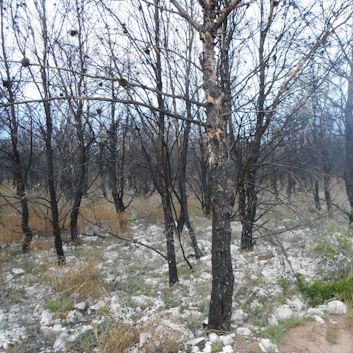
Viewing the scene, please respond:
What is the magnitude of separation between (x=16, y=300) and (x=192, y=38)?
5437 mm

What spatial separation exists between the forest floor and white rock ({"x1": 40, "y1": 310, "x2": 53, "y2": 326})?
15 millimetres

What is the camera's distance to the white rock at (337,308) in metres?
3.90

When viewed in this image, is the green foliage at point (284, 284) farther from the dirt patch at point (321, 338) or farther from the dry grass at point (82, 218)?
the dry grass at point (82, 218)

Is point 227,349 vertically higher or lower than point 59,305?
higher

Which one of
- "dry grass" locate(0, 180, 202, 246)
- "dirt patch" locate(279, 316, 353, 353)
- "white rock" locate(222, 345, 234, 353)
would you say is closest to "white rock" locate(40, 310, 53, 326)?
"white rock" locate(222, 345, 234, 353)

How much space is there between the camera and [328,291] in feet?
14.4

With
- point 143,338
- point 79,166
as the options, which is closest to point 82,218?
point 79,166

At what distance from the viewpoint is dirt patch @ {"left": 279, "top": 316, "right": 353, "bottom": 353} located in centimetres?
330

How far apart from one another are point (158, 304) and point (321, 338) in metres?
2.17

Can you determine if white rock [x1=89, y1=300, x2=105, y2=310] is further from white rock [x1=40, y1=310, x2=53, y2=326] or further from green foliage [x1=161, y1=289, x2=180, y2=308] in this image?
green foliage [x1=161, y1=289, x2=180, y2=308]

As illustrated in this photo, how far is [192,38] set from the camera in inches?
269

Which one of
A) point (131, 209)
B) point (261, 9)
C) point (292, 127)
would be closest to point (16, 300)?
point (292, 127)

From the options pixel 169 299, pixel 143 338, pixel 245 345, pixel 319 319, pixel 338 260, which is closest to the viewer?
pixel 245 345

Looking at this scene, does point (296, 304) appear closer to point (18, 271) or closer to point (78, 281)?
point (78, 281)
